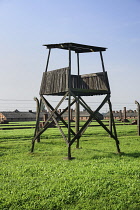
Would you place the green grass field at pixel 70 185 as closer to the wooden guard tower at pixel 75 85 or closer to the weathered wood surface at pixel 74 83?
the wooden guard tower at pixel 75 85

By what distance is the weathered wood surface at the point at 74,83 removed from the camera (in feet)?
41.2

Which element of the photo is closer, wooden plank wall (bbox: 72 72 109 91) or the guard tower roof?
the guard tower roof

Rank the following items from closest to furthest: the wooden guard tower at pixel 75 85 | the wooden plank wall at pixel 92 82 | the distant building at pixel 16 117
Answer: the wooden guard tower at pixel 75 85 → the wooden plank wall at pixel 92 82 → the distant building at pixel 16 117

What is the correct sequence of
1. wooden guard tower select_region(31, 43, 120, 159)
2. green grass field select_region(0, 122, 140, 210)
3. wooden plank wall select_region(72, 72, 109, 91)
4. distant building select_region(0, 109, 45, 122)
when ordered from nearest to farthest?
green grass field select_region(0, 122, 140, 210) < wooden guard tower select_region(31, 43, 120, 159) < wooden plank wall select_region(72, 72, 109, 91) < distant building select_region(0, 109, 45, 122)

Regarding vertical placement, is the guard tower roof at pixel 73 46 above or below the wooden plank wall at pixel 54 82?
above

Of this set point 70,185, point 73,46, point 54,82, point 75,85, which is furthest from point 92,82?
point 70,185

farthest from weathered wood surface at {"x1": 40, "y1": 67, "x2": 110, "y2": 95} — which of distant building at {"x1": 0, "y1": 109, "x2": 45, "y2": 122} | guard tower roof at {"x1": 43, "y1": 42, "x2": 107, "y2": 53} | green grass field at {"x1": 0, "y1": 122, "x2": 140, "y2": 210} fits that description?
distant building at {"x1": 0, "y1": 109, "x2": 45, "y2": 122}

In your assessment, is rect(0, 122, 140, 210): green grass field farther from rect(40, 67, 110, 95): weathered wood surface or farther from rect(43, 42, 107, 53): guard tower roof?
rect(43, 42, 107, 53): guard tower roof

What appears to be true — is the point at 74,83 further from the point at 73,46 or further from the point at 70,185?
the point at 70,185

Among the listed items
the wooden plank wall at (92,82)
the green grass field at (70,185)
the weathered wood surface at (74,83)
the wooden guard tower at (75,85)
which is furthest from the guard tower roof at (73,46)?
the green grass field at (70,185)

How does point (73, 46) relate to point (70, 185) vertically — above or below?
above

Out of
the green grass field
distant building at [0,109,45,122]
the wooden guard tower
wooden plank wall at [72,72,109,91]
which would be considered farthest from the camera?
distant building at [0,109,45,122]

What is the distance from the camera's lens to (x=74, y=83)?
45.6 feet

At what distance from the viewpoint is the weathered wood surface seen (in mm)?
12555
